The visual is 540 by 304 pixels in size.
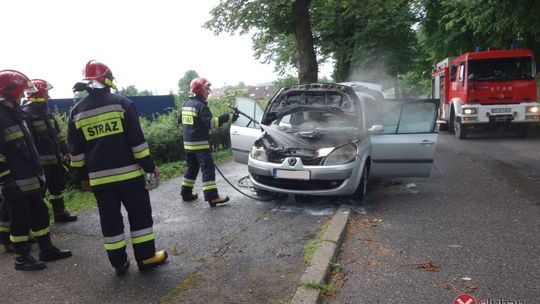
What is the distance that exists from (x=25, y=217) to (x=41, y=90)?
193 centimetres

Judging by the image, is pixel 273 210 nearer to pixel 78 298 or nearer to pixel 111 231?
pixel 111 231

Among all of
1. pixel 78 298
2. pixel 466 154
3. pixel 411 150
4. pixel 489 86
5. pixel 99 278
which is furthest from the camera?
pixel 489 86

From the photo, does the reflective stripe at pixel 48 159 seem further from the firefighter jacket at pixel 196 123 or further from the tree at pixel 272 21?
the tree at pixel 272 21

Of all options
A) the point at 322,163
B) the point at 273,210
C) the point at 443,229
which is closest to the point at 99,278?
the point at 273,210

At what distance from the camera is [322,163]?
18.3 ft

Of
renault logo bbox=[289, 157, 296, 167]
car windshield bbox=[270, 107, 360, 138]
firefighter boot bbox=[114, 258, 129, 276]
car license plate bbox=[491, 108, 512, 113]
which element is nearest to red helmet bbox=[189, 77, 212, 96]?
car windshield bbox=[270, 107, 360, 138]

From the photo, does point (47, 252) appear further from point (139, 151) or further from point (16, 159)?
point (139, 151)

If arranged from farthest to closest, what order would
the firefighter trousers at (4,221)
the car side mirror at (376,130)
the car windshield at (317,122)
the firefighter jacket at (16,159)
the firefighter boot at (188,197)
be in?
the firefighter boot at (188,197) < the car windshield at (317,122) < the car side mirror at (376,130) < the firefighter trousers at (4,221) < the firefighter jacket at (16,159)

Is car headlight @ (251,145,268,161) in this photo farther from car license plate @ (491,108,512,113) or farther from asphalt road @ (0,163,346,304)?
car license plate @ (491,108,512,113)

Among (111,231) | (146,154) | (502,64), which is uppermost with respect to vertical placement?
(502,64)

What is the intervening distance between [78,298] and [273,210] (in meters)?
2.94

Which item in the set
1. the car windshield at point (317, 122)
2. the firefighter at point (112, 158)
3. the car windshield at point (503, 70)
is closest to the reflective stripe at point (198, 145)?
the car windshield at point (317, 122)

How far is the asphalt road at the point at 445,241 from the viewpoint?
3441 millimetres

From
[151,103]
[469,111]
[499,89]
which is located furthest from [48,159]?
[499,89]
